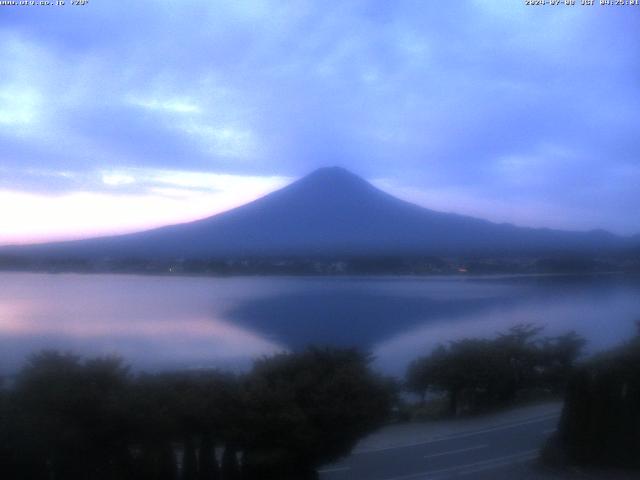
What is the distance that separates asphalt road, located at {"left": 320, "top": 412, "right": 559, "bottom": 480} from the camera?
6781 millimetres

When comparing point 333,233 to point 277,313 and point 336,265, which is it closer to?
point 336,265

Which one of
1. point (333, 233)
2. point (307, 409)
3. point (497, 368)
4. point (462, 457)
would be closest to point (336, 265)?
point (333, 233)

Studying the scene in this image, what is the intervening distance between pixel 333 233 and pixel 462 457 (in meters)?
3.44

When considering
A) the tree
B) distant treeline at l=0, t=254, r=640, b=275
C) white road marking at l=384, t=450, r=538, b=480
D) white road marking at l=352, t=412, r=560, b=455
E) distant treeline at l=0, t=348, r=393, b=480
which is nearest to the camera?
distant treeline at l=0, t=348, r=393, b=480

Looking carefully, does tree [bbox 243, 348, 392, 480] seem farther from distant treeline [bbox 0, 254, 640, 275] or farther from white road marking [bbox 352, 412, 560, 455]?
distant treeline [bbox 0, 254, 640, 275]

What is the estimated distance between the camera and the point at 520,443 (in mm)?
7402

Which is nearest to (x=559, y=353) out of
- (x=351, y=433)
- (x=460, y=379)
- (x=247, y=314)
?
(x=460, y=379)

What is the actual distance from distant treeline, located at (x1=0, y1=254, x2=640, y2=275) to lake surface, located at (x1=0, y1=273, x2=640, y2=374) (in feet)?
0.34

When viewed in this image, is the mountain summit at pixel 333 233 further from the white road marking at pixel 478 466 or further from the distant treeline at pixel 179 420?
the white road marking at pixel 478 466

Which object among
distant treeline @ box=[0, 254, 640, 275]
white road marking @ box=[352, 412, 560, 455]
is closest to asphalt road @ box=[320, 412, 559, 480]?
white road marking @ box=[352, 412, 560, 455]

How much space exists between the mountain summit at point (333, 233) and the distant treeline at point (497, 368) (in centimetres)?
135

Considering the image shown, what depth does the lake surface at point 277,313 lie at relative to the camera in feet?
23.1

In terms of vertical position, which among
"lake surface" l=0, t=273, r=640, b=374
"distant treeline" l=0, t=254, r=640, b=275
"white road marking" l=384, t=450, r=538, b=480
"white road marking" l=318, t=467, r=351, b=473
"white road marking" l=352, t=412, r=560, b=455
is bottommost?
"white road marking" l=318, t=467, r=351, b=473

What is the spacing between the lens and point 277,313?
25.2ft
